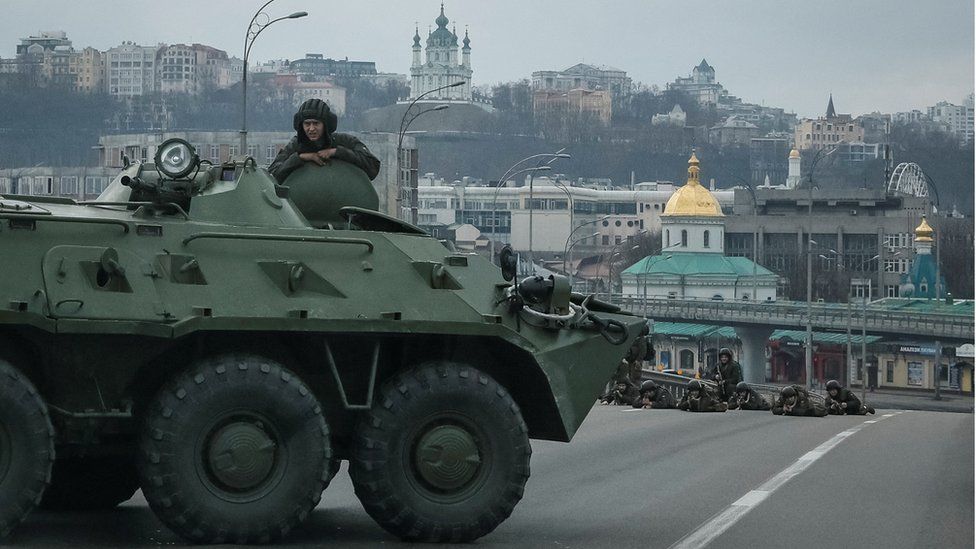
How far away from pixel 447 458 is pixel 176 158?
233 cm

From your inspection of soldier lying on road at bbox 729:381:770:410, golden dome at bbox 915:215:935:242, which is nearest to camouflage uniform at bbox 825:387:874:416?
soldier lying on road at bbox 729:381:770:410

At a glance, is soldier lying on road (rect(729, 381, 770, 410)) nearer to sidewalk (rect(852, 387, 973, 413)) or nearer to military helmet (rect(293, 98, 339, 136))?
military helmet (rect(293, 98, 339, 136))

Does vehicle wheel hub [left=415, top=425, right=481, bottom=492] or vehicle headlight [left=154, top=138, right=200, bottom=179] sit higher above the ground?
vehicle headlight [left=154, top=138, right=200, bottom=179]

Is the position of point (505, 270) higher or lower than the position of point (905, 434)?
higher

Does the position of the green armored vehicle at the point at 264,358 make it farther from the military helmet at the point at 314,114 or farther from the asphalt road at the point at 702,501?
the military helmet at the point at 314,114

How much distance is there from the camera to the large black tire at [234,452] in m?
11.0

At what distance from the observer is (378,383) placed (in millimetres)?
12016

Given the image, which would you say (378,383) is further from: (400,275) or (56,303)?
(56,303)

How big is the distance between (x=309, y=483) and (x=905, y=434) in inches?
634

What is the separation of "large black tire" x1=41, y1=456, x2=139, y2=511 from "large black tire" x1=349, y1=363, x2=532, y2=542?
1.92 m

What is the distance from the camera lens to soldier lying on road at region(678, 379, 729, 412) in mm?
31672

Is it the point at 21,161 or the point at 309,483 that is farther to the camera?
the point at 21,161

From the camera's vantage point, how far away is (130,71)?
6314 inches

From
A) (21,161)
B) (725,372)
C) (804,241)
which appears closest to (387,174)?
(21,161)
